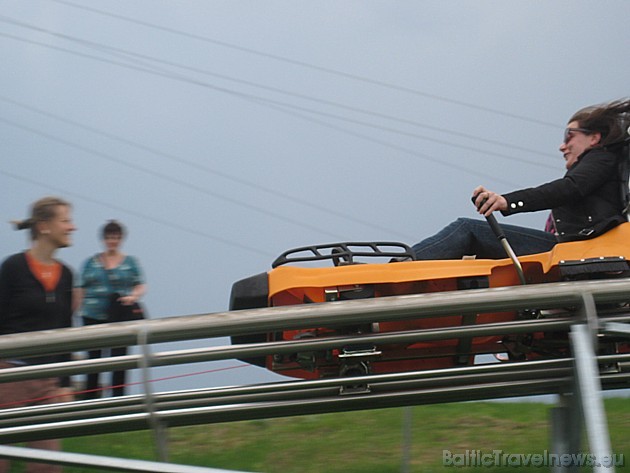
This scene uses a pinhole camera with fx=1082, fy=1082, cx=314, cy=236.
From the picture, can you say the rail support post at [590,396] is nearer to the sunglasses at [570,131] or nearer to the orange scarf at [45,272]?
the sunglasses at [570,131]

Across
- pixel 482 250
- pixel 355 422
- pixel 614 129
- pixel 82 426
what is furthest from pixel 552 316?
pixel 355 422

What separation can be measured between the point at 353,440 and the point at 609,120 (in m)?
2.10

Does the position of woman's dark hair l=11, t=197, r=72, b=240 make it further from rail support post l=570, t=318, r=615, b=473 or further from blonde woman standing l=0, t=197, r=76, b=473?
rail support post l=570, t=318, r=615, b=473

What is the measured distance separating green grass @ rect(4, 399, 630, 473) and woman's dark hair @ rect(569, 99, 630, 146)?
1.32 m

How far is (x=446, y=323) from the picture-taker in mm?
4090

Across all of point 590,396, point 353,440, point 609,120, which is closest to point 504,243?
point 609,120

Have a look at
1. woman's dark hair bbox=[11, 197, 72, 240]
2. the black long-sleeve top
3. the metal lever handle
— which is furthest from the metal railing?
woman's dark hair bbox=[11, 197, 72, 240]

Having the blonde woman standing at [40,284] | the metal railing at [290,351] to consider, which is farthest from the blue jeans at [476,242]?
the blonde woman standing at [40,284]

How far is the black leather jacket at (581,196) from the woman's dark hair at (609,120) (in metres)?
0.11

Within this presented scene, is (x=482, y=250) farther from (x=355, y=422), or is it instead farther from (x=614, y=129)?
(x=355, y=422)

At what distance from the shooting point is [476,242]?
4590 millimetres

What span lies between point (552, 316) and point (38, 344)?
169cm

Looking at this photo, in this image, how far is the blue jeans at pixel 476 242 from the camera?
14.7ft

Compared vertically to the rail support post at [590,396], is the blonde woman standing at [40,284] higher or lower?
higher
